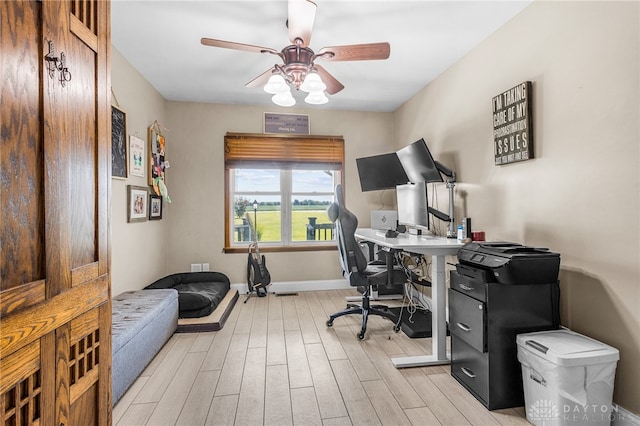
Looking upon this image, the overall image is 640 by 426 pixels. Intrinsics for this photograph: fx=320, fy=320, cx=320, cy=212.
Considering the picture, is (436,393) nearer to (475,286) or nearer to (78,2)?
(475,286)

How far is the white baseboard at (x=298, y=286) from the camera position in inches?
168

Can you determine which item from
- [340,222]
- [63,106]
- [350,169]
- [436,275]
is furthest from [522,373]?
[350,169]

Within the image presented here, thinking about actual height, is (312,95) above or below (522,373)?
above

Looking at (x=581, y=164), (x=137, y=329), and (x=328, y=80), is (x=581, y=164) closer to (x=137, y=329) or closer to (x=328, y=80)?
(x=328, y=80)

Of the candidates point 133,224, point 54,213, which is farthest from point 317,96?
point 133,224

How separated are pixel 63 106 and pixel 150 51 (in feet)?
7.76

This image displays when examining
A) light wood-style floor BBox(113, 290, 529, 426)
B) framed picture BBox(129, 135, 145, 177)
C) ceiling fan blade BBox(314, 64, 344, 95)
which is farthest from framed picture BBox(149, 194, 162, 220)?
ceiling fan blade BBox(314, 64, 344, 95)

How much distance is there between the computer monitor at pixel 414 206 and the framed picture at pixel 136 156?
8.86 ft

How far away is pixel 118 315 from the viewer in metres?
2.30

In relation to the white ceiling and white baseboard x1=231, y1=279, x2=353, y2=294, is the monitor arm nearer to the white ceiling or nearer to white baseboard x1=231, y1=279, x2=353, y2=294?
the white ceiling

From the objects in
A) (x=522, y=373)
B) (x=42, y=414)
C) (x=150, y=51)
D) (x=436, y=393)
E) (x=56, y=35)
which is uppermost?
(x=150, y=51)

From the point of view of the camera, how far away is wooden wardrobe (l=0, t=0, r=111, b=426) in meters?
0.75

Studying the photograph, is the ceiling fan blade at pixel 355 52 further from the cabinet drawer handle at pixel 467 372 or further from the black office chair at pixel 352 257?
the cabinet drawer handle at pixel 467 372

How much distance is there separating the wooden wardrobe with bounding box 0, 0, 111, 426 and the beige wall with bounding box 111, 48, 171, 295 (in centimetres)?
186
